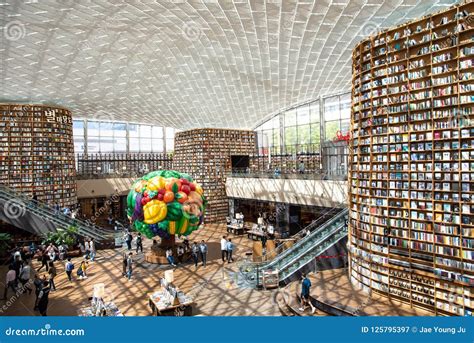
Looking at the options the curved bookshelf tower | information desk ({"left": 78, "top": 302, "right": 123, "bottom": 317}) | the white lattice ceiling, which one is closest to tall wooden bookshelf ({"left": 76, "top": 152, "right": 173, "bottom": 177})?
the white lattice ceiling

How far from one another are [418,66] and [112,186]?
78.9ft

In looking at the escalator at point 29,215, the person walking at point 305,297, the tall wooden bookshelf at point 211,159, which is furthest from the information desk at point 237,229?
the person walking at point 305,297

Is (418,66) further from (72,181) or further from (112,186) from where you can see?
(112,186)

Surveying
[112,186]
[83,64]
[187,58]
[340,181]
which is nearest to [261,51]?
[187,58]

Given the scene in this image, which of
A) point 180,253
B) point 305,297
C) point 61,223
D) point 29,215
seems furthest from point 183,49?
point 305,297

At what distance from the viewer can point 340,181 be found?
16.2m

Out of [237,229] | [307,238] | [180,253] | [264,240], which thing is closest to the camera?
[307,238]

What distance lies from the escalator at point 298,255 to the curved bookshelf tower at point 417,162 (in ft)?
6.28

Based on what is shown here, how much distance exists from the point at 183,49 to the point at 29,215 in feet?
36.5

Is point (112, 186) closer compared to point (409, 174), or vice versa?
point (409, 174)

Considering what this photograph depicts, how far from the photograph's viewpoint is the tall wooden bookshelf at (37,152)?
62.6ft

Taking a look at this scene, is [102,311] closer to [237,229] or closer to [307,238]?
[307,238]

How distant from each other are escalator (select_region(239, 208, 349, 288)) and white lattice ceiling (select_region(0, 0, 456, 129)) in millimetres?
8589

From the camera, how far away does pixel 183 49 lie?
18.6 meters
